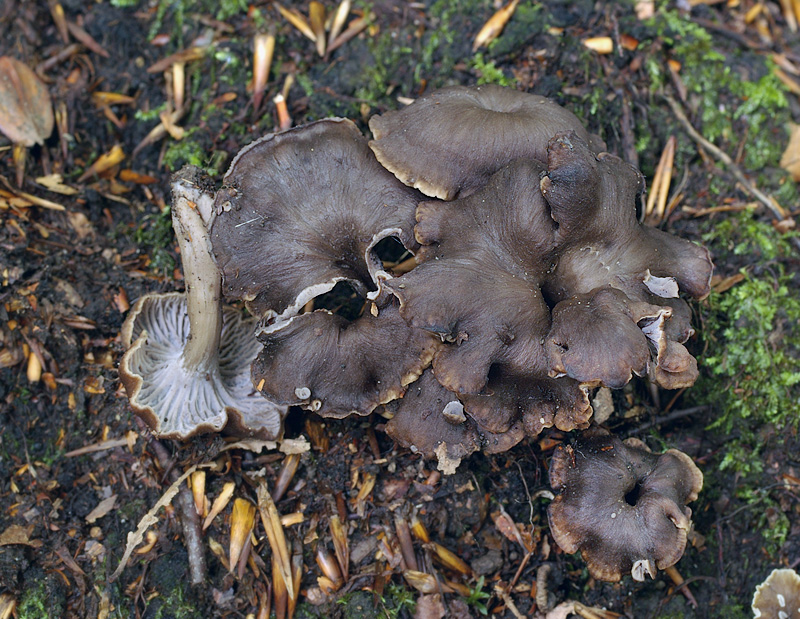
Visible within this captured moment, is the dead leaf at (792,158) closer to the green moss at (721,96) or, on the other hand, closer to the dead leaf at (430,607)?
the green moss at (721,96)

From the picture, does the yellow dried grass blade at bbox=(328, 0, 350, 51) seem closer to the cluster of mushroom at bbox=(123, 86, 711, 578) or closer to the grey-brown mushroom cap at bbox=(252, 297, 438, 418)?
the cluster of mushroom at bbox=(123, 86, 711, 578)

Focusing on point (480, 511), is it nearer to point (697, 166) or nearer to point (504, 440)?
point (504, 440)

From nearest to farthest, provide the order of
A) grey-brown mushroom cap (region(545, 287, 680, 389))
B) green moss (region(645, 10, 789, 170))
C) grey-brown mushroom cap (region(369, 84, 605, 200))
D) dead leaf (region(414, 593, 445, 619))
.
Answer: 1. grey-brown mushroom cap (region(545, 287, 680, 389))
2. grey-brown mushroom cap (region(369, 84, 605, 200))
3. dead leaf (region(414, 593, 445, 619))
4. green moss (region(645, 10, 789, 170))

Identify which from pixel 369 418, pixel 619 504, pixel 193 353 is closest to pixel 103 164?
pixel 193 353

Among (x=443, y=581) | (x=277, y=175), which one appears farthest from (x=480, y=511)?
(x=277, y=175)

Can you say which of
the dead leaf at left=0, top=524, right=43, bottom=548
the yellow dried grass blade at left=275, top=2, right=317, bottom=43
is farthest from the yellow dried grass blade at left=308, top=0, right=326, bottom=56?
the dead leaf at left=0, top=524, right=43, bottom=548

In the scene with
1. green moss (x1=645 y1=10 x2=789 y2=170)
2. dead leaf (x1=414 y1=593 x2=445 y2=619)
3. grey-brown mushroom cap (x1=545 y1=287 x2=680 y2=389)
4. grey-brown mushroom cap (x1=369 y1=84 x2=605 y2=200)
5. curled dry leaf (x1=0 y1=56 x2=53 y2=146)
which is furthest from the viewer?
green moss (x1=645 y1=10 x2=789 y2=170)

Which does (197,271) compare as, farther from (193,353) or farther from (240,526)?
(240,526)

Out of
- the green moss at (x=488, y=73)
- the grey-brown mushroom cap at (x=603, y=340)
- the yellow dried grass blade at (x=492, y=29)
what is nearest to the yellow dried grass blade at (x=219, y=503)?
the grey-brown mushroom cap at (x=603, y=340)
